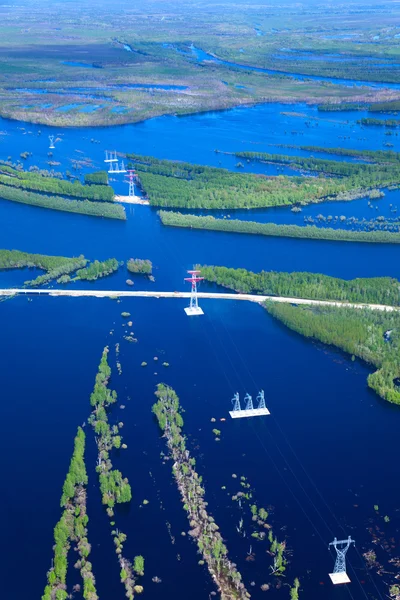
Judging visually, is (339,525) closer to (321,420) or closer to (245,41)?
(321,420)

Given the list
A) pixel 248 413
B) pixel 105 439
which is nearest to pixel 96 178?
pixel 248 413

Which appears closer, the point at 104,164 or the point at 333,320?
the point at 333,320

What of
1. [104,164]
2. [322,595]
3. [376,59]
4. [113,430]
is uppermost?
[376,59]

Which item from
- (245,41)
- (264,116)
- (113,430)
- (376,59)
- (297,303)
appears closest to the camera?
(113,430)

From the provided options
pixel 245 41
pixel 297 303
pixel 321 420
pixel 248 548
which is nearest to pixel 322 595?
pixel 248 548

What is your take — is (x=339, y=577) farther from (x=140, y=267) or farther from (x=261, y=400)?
(x=140, y=267)

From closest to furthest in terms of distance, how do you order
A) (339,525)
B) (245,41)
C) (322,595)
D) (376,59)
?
(322,595) < (339,525) < (376,59) < (245,41)
